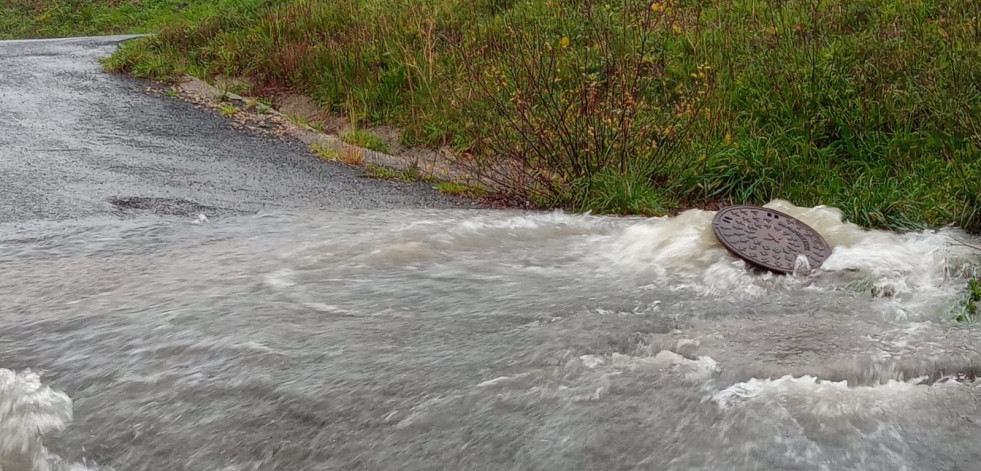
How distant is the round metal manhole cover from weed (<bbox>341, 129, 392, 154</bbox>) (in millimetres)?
4431

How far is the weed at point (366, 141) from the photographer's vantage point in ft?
28.5

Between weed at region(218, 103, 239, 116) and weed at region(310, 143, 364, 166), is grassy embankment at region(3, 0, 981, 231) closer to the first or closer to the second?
weed at region(310, 143, 364, 166)

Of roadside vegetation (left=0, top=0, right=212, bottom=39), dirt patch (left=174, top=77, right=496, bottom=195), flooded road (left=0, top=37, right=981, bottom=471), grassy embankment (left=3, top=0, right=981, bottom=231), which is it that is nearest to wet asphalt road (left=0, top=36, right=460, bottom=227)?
dirt patch (left=174, top=77, right=496, bottom=195)

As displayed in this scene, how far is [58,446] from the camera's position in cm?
288

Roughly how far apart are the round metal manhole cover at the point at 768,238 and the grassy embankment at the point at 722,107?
696mm

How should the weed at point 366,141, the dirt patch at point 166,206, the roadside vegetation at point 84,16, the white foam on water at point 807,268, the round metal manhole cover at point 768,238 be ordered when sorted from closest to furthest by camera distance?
the white foam on water at point 807,268, the round metal manhole cover at point 768,238, the dirt patch at point 166,206, the weed at point 366,141, the roadside vegetation at point 84,16

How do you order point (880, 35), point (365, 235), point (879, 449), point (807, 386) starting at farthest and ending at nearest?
1. point (880, 35)
2. point (365, 235)
3. point (807, 386)
4. point (879, 449)

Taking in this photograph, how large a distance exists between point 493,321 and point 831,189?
3.37m

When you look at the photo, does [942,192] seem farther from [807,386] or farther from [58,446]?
[58,446]

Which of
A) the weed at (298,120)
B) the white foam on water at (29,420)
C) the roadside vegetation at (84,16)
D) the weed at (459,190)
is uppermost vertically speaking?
the white foam on water at (29,420)

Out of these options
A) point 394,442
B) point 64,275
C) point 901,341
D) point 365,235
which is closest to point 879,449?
point 901,341

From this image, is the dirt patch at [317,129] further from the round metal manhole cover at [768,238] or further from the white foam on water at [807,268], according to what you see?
the round metal manhole cover at [768,238]

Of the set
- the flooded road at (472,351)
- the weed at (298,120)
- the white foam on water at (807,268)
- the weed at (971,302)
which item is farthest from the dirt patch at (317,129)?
the weed at (971,302)

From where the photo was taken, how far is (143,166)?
7.33 metres
